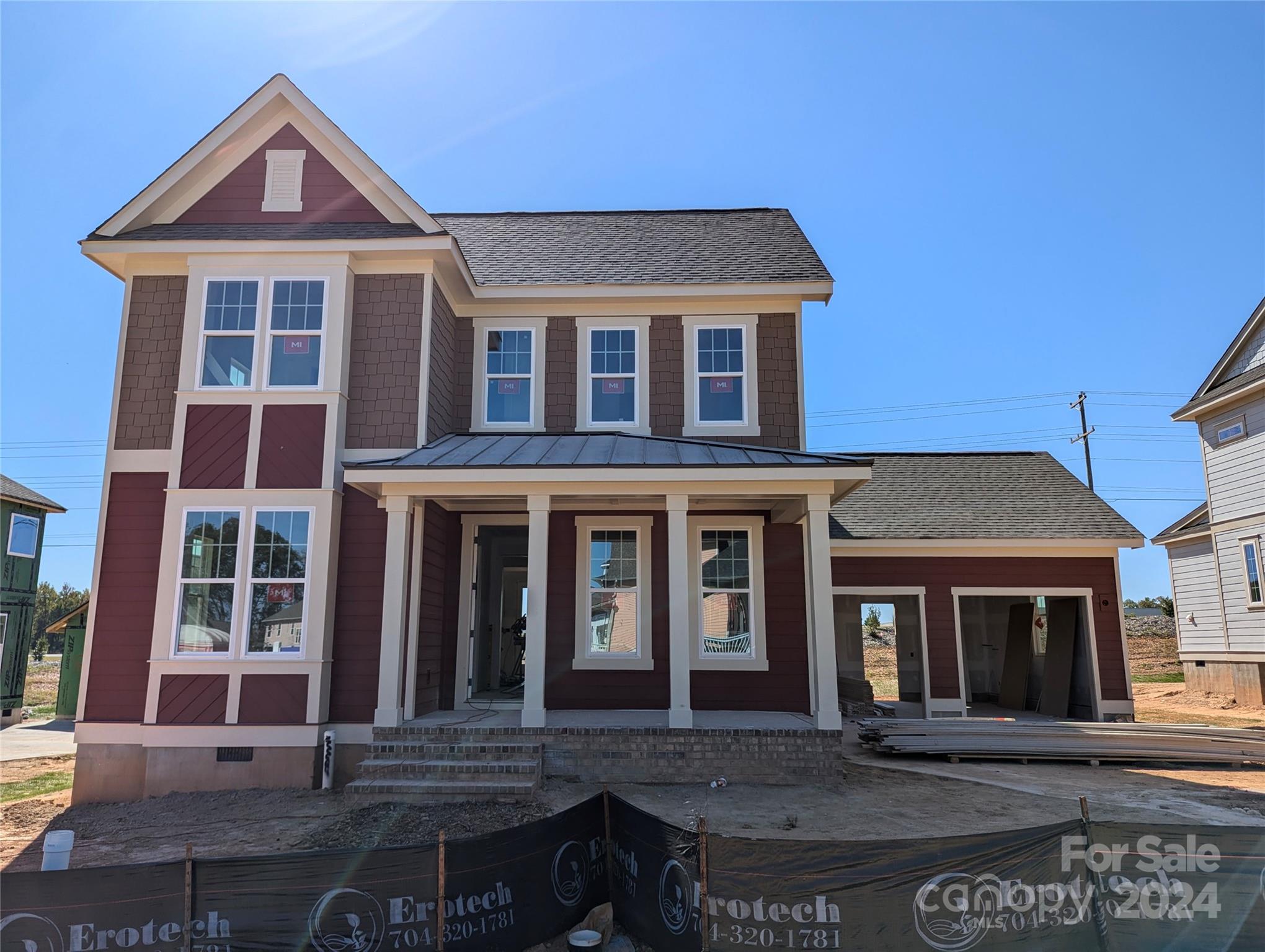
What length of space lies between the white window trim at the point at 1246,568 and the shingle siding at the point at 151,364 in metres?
21.3

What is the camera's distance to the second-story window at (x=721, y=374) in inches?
493

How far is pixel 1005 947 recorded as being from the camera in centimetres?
489

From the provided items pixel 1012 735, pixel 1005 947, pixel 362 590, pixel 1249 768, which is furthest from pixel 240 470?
pixel 1249 768

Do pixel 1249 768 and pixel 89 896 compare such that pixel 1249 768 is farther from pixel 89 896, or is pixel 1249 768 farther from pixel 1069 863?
pixel 89 896

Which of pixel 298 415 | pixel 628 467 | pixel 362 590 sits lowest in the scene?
pixel 362 590

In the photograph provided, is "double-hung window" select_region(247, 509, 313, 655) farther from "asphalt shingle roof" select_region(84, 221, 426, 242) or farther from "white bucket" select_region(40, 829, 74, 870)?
"white bucket" select_region(40, 829, 74, 870)

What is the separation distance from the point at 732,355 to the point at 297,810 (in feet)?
27.6

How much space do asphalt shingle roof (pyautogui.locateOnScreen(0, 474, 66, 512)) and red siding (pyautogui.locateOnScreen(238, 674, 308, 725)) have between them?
48.9ft

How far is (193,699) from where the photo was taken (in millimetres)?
9977

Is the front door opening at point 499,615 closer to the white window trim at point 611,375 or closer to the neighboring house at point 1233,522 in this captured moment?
the white window trim at point 611,375

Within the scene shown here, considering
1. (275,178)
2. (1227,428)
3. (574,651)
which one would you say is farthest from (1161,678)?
(275,178)

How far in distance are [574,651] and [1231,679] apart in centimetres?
1709

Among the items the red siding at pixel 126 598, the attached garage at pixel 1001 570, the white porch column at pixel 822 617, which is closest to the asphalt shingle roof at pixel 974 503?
Result: the attached garage at pixel 1001 570

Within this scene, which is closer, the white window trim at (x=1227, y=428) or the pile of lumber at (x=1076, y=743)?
the pile of lumber at (x=1076, y=743)
